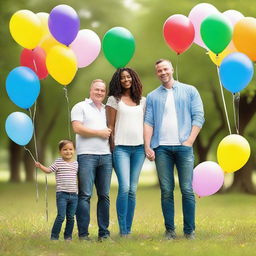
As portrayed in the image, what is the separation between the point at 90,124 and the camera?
23.2 feet

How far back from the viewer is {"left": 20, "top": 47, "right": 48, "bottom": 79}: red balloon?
809cm

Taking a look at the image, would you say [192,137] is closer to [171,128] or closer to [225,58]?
[171,128]

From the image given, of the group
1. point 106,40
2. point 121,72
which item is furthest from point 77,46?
point 121,72

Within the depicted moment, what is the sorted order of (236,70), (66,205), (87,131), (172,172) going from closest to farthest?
(87,131)
(66,205)
(172,172)
(236,70)

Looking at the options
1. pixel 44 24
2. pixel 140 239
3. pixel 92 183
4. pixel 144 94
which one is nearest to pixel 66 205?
pixel 92 183

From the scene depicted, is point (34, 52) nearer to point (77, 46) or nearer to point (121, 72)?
point (77, 46)

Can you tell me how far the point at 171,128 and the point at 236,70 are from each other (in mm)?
1026

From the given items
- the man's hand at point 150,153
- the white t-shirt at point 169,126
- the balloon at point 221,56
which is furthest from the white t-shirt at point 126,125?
the balloon at point 221,56

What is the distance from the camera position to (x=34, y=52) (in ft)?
26.5

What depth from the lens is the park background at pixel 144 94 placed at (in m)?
7.04

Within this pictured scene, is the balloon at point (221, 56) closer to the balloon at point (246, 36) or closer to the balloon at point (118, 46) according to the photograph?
the balloon at point (246, 36)

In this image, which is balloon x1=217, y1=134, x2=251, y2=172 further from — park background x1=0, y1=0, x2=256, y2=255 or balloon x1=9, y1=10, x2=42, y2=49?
balloon x1=9, y1=10, x2=42, y2=49

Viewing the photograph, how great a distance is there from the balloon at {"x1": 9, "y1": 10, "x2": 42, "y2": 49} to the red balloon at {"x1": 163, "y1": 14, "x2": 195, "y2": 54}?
1.57 meters

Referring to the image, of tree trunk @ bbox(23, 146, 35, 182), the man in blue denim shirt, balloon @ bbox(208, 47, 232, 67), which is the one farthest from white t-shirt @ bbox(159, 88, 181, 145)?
tree trunk @ bbox(23, 146, 35, 182)
